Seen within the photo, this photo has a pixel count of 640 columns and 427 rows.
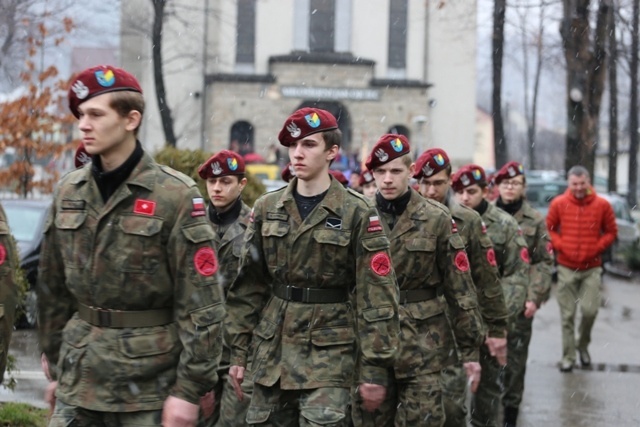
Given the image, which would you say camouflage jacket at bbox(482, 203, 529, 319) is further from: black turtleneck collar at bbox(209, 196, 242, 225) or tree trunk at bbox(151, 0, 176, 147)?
tree trunk at bbox(151, 0, 176, 147)

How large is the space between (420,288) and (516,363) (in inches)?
118

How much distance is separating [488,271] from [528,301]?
250 centimetres

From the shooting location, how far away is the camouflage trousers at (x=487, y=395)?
28.5 feet

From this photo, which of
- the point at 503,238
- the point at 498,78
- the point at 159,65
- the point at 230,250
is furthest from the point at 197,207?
the point at 498,78

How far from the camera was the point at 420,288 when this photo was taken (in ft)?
22.1

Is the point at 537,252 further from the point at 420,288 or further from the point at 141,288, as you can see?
the point at 141,288

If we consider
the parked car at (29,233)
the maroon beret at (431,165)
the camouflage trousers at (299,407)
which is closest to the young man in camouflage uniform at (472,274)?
the maroon beret at (431,165)

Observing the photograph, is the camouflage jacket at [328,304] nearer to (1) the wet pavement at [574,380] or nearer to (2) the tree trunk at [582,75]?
(1) the wet pavement at [574,380]

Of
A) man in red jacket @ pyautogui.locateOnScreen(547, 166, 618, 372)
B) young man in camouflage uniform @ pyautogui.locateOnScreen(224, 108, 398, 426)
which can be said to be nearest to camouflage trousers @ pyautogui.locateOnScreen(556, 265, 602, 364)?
man in red jacket @ pyautogui.locateOnScreen(547, 166, 618, 372)

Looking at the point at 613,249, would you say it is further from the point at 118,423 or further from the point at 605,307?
the point at 118,423

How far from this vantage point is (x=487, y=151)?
4545 inches

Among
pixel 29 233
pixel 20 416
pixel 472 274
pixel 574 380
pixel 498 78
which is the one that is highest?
pixel 498 78

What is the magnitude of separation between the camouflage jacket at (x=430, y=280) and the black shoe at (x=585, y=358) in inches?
238

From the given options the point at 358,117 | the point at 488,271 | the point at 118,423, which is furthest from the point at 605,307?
the point at 358,117
